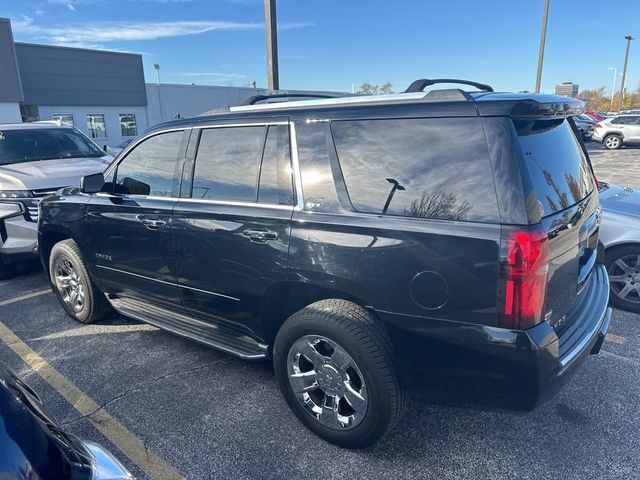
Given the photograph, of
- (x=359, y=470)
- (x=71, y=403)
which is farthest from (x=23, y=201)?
(x=359, y=470)

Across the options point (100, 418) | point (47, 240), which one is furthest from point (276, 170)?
point (47, 240)

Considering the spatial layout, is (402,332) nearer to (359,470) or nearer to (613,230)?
(359,470)

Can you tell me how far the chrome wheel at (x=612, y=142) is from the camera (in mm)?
22609

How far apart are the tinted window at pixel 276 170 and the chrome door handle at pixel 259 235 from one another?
195 millimetres

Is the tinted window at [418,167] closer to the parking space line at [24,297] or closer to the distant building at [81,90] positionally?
the parking space line at [24,297]

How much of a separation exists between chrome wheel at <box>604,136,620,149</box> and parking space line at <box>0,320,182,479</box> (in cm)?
2570

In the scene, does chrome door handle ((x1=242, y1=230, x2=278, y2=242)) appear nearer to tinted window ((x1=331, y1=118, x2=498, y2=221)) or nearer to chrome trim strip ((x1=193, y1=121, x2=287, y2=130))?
tinted window ((x1=331, y1=118, x2=498, y2=221))

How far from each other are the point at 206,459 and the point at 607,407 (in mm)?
2499

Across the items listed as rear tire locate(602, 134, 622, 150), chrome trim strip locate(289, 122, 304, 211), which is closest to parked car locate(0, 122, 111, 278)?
chrome trim strip locate(289, 122, 304, 211)

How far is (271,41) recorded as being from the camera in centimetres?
726

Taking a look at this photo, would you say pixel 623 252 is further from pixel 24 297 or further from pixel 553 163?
pixel 24 297

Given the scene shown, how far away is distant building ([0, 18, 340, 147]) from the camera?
26.7 m

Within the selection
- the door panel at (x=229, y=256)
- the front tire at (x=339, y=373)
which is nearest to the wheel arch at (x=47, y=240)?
A: the door panel at (x=229, y=256)

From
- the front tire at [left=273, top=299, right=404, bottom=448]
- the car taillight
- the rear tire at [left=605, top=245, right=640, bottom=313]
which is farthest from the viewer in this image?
the rear tire at [left=605, top=245, right=640, bottom=313]
